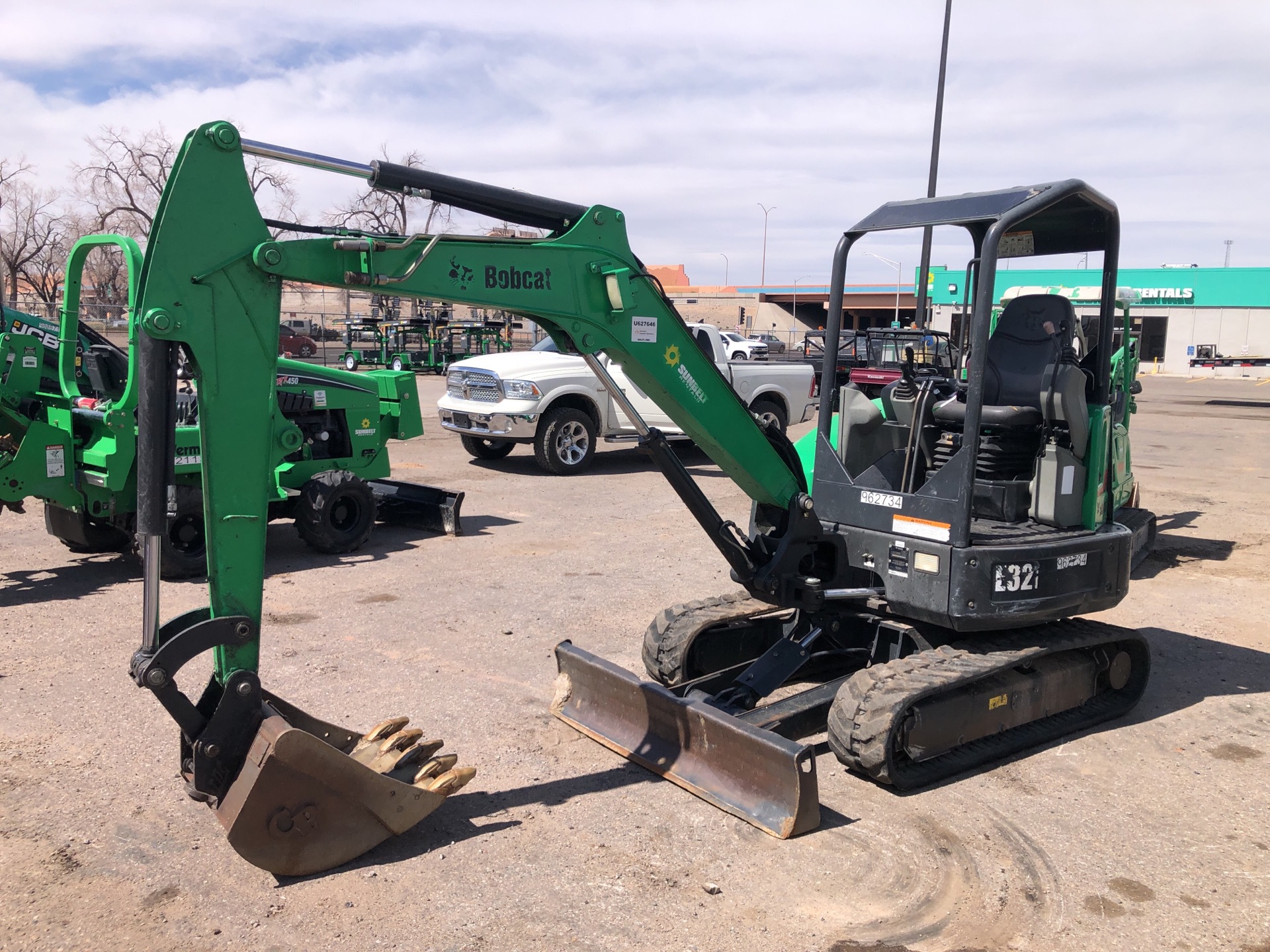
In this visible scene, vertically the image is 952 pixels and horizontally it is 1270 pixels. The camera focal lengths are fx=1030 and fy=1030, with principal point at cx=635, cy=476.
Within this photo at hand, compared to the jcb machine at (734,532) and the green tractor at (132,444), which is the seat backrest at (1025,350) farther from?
the green tractor at (132,444)

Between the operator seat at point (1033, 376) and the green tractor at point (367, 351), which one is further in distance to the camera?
the green tractor at point (367, 351)

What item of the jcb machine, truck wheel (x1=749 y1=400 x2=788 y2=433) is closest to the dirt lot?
the jcb machine

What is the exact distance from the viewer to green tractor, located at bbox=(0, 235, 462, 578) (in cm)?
796

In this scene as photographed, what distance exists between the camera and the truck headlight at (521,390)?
13.7 metres

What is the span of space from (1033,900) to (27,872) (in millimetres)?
3881

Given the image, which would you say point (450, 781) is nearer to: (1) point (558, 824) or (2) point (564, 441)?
(1) point (558, 824)

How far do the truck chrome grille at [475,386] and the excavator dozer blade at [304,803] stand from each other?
9929 millimetres

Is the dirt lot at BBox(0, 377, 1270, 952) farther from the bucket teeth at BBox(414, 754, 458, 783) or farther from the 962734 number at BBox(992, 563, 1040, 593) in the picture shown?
the 962734 number at BBox(992, 563, 1040, 593)

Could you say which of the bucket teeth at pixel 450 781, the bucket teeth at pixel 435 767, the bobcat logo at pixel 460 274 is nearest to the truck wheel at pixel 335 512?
the bucket teeth at pixel 435 767

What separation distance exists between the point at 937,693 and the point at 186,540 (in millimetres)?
6286

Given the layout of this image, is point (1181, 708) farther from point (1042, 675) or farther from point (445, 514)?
point (445, 514)

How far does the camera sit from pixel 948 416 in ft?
18.6

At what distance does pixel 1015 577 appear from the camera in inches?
202

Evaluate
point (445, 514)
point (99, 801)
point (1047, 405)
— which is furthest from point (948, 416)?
point (445, 514)
